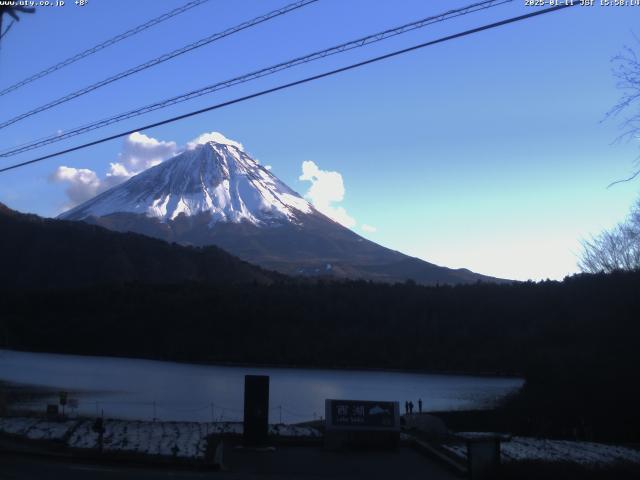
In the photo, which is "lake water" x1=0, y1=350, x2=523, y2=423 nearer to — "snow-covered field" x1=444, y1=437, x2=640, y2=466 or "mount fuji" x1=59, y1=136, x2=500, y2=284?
"snow-covered field" x1=444, y1=437, x2=640, y2=466

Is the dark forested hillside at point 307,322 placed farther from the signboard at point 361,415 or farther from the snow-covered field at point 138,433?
the snow-covered field at point 138,433

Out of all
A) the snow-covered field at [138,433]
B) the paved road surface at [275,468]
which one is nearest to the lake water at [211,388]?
the snow-covered field at [138,433]

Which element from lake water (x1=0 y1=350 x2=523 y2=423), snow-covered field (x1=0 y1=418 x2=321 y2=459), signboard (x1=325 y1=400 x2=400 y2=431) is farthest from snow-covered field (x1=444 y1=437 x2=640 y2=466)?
lake water (x1=0 y1=350 x2=523 y2=423)

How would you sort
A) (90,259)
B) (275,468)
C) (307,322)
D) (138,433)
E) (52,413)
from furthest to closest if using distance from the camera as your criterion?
(90,259)
(307,322)
(52,413)
(138,433)
(275,468)

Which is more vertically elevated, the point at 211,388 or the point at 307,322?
the point at 307,322

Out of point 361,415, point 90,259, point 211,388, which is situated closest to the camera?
point 361,415

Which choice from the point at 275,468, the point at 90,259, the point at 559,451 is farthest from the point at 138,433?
the point at 90,259

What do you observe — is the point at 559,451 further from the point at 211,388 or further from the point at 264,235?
the point at 264,235
